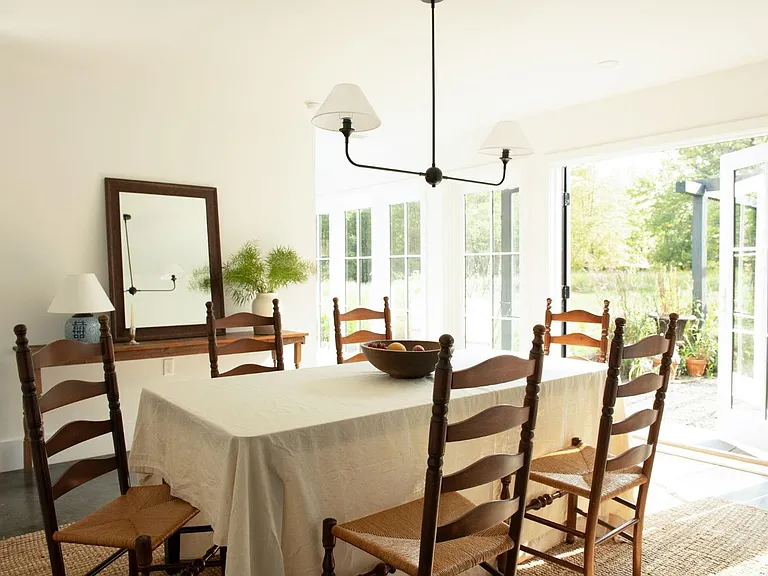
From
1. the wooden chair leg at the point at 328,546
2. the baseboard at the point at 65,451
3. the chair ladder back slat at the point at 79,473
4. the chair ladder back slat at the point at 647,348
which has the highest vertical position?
the chair ladder back slat at the point at 647,348

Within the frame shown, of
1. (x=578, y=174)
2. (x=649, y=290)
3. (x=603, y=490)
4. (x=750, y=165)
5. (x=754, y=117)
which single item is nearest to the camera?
(x=603, y=490)

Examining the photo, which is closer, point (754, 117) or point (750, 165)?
point (754, 117)

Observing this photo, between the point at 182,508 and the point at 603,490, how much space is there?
4.68 ft

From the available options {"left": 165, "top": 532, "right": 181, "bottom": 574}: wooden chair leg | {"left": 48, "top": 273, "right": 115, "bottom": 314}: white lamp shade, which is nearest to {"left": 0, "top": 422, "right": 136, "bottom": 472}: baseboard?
{"left": 48, "top": 273, "right": 115, "bottom": 314}: white lamp shade

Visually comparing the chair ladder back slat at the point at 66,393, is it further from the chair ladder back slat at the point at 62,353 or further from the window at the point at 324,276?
the window at the point at 324,276

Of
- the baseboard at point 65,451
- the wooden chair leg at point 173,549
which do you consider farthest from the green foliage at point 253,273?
the wooden chair leg at point 173,549

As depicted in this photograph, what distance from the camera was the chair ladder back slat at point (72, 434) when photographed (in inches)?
76.2

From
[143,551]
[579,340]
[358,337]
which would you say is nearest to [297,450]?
[143,551]

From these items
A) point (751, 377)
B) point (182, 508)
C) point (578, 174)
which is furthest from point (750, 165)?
point (578, 174)

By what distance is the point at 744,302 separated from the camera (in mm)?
4211

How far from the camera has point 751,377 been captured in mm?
4176

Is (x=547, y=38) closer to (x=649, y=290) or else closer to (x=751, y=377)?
(x=751, y=377)

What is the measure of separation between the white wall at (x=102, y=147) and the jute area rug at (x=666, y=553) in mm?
1438

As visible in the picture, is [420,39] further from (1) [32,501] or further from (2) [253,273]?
(1) [32,501]
